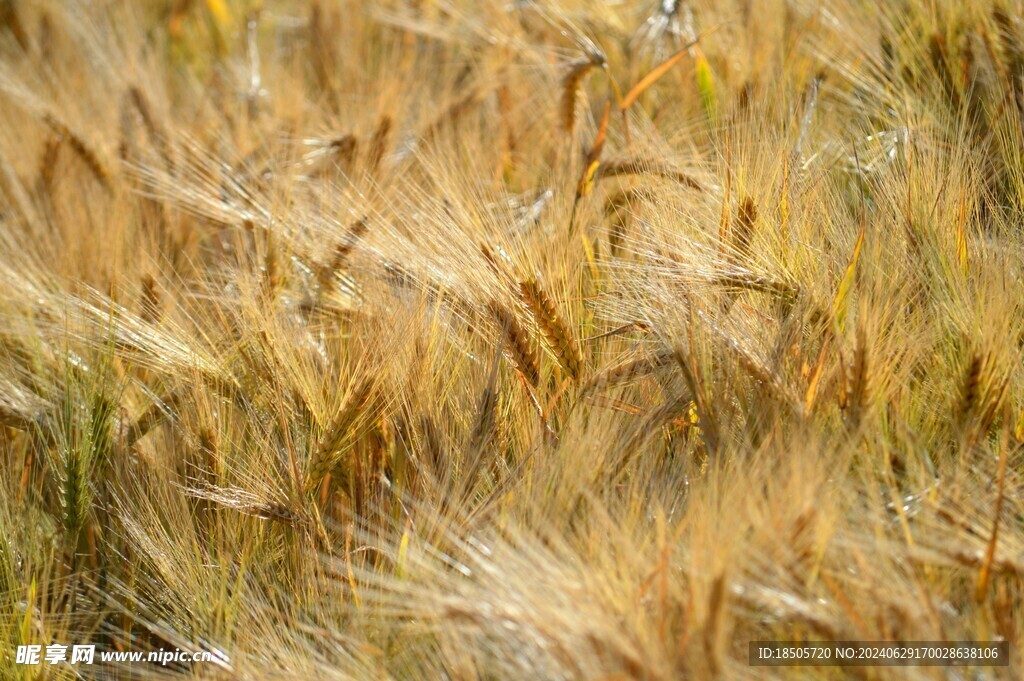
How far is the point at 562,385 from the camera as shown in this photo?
1199mm

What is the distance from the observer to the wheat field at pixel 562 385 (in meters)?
0.88

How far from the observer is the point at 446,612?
88cm

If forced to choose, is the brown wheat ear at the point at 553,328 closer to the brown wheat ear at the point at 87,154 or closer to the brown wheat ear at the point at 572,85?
the brown wheat ear at the point at 572,85

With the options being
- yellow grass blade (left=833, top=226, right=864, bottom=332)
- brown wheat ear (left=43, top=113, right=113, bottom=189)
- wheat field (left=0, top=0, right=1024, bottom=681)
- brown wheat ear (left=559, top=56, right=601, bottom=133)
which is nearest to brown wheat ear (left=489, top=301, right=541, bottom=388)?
wheat field (left=0, top=0, right=1024, bottom=681)

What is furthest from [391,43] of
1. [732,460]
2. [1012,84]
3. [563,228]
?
[732,460]

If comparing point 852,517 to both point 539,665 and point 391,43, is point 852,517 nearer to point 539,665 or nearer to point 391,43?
point 539,665

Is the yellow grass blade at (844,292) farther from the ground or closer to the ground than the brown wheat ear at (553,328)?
farther from the ground

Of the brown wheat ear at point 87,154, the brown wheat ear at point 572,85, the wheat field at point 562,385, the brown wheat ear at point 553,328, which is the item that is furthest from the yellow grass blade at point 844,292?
the brown wheat ear at point 87,154

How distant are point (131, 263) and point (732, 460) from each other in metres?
1.11

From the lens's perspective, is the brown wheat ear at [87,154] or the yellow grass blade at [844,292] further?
the brown wheat ear at [87,154]

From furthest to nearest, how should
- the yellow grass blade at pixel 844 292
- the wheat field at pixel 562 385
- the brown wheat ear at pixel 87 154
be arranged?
the brown wheat ear at pixel 87 154, the yellow grass blade at pixel 844 292, the wheat field at pixel 562 385

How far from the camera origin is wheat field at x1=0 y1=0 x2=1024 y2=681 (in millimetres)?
880

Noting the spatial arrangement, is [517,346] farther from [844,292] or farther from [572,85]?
[572,85]

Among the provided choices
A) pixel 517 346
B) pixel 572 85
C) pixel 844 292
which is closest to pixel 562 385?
pixel 517 346
